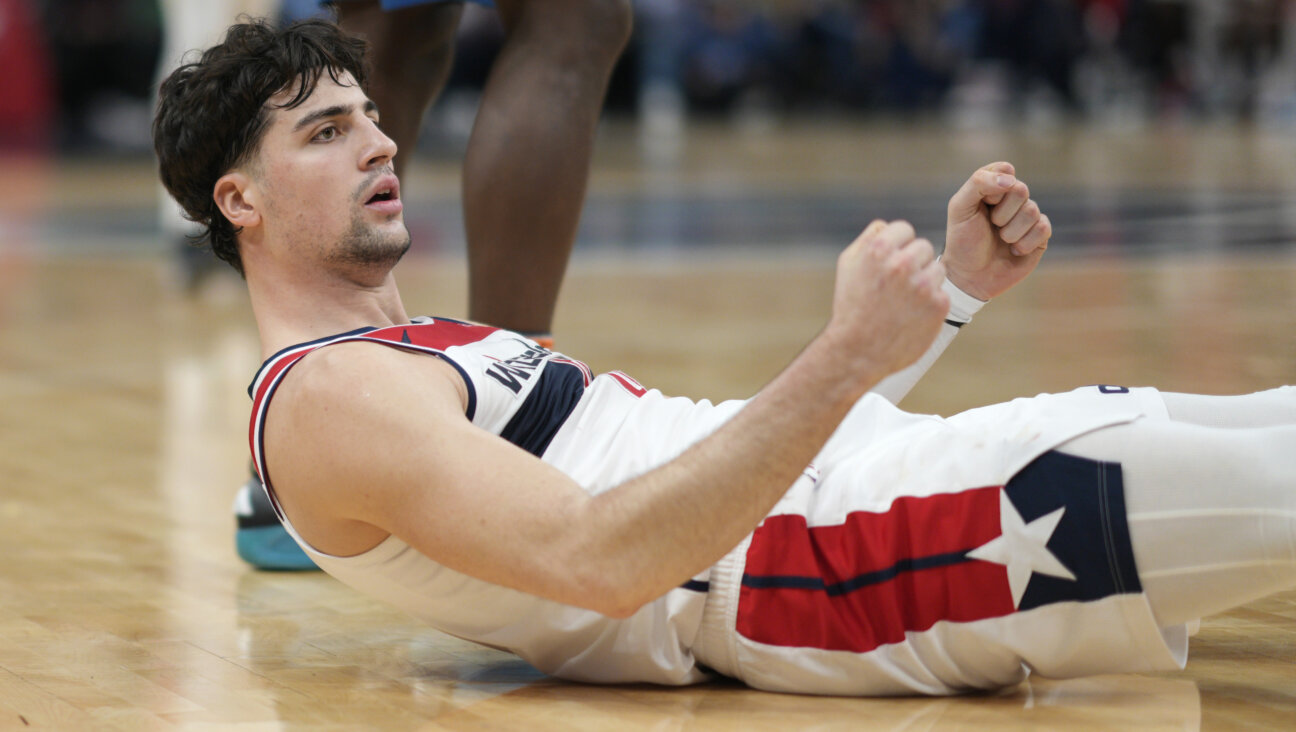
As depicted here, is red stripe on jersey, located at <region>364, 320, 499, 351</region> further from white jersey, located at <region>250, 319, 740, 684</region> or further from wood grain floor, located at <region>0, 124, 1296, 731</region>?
wood grain floor, located at <region>0, 124, 1296, 731</region>

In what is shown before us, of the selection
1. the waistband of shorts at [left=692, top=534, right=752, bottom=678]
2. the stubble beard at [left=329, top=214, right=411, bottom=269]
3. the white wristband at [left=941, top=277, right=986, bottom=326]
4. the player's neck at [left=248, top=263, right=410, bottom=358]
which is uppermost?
the stubble beard at [left=329, top=214, right=411, bottom=269]

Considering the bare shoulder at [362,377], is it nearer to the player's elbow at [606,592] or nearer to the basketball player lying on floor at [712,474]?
the basketball player lying on floor at [712,474]

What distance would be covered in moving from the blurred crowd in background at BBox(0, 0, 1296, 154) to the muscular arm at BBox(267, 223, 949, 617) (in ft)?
43.1

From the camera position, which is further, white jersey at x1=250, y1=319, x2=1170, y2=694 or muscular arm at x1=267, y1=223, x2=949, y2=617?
white jersey at x1=250, y1=319, x2=1170, y2=694

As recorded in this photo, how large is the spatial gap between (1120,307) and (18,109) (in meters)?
12.3

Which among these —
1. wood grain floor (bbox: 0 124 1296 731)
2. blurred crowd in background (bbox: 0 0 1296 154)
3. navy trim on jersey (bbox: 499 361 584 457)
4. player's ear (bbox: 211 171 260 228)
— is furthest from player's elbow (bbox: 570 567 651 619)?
blurred crowd in background (bbox: 0 0 1296 154)

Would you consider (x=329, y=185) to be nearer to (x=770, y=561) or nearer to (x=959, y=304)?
(x=770, y=561)

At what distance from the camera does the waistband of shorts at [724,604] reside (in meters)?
1.68

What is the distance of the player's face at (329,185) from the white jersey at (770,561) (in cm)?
14

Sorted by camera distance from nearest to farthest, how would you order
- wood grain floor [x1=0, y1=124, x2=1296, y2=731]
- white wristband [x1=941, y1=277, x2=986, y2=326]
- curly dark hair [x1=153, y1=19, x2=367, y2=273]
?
wood grain floor [x1=0, y1=124, x2=1296, y2=731]
curly dark hair [x1=153, y1=19, x2=367, y2=273]
white wristband [x1=941, y1=277, x2=986, y2=326]

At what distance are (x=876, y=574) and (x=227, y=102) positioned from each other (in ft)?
3.04

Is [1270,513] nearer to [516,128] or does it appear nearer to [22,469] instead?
[516,128]

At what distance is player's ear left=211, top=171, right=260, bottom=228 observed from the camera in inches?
74.3

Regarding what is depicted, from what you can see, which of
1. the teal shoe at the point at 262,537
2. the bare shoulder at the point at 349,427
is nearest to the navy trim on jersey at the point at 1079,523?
the bare shoulder at the point at 349,427
